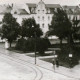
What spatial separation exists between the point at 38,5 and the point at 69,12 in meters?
12.9

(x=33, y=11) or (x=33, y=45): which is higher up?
(x=33, y=11)

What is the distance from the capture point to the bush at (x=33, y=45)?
57.0 m

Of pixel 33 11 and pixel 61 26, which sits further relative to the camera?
pixel 33 11

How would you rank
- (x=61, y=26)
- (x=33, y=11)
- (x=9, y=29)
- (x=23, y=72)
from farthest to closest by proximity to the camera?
(x=33, y=11) → (x=61, y=26) → (x=9, y=29) → (x=23, y=72)

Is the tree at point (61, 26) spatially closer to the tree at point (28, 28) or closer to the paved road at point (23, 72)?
the tree at point (28, 28)

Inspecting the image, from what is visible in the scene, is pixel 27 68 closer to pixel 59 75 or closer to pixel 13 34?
pixel 59 75

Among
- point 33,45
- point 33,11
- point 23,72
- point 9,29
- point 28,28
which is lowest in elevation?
point 23,72

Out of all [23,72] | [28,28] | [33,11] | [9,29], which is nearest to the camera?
[23,72]

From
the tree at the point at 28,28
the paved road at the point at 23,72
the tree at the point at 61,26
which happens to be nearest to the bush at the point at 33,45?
→ the tree at the point at 28,28

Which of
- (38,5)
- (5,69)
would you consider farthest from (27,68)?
(38,5)

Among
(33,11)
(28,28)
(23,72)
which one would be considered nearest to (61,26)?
(28,28)

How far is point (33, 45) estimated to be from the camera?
62.8 metres

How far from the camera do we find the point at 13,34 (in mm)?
68000

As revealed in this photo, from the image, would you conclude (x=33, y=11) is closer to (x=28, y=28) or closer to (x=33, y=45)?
(x=28, y=28)
